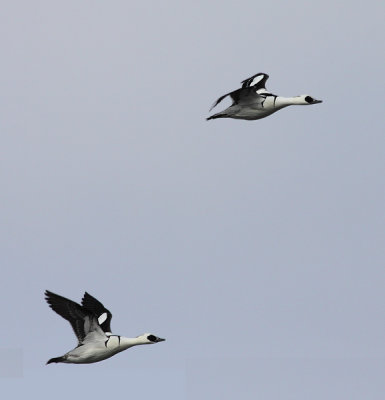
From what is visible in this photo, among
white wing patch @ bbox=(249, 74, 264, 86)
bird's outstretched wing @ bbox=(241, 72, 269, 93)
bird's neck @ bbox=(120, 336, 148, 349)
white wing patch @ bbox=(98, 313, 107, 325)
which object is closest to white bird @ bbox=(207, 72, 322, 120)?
bird's outstretched wing @ bbox=(241, 72, 269, 93)

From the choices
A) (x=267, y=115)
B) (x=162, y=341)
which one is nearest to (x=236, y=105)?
(x=267, y=115)

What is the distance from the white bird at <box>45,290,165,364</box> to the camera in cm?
3112

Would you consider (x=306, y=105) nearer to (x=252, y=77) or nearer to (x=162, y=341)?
(x=252, y=77)

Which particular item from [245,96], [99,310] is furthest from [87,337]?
[245,96]

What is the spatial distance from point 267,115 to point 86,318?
839cm

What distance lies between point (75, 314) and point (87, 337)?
0.72m

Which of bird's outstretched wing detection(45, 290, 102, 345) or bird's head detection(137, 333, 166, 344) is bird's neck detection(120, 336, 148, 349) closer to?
bird's head detection(137, 333, 166, 344)

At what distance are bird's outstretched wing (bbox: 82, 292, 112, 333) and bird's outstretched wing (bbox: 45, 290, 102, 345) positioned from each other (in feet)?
4.01

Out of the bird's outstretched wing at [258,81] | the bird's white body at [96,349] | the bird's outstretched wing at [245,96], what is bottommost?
the bird's white body at [96,349]

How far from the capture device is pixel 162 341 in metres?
30.9

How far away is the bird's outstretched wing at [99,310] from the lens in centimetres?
3284

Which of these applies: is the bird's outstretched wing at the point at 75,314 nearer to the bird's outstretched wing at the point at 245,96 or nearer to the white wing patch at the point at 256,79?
the bird's outstretched wing at the point at 245,96

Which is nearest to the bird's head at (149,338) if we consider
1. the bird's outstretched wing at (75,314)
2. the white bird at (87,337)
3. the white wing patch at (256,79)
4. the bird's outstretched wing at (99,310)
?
the white bird at (87,337)

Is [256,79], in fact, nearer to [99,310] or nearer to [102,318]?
[99,310]
